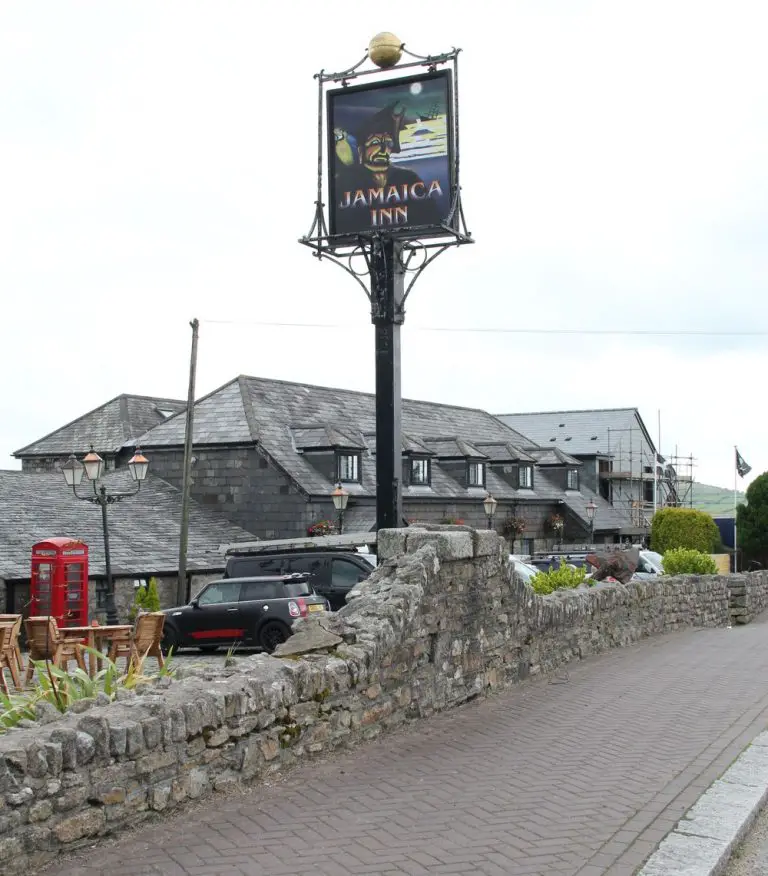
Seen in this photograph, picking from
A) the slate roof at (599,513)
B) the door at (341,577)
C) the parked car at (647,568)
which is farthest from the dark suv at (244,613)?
the slate roof at (599,513)

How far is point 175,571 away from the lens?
1236 inches

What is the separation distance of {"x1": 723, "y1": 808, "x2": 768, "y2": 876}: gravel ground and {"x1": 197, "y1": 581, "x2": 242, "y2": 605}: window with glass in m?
14.1

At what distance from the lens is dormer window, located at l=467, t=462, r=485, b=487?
157 feet

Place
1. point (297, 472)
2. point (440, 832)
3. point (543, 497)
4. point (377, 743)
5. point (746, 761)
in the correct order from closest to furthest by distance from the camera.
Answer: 1. point (440, 832)
2. point (746, 761)
3. point (377, 743)
4. point (297, 472)
5. point (543, 497)

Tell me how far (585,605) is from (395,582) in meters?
6.43

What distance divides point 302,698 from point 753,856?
11.3 ft

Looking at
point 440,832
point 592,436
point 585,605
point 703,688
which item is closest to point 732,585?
point 585,605

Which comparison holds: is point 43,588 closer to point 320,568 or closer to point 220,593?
point 220,593

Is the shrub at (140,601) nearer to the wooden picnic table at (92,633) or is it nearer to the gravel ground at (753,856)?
the wooden picnic table at (92,633)

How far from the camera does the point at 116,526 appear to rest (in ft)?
112

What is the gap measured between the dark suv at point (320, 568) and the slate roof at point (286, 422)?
626 inches

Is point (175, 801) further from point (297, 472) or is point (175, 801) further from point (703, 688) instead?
point (297, 472)

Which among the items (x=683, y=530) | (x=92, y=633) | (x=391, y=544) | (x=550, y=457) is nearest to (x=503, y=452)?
(x=550, y=457)

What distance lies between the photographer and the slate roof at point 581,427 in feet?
227
